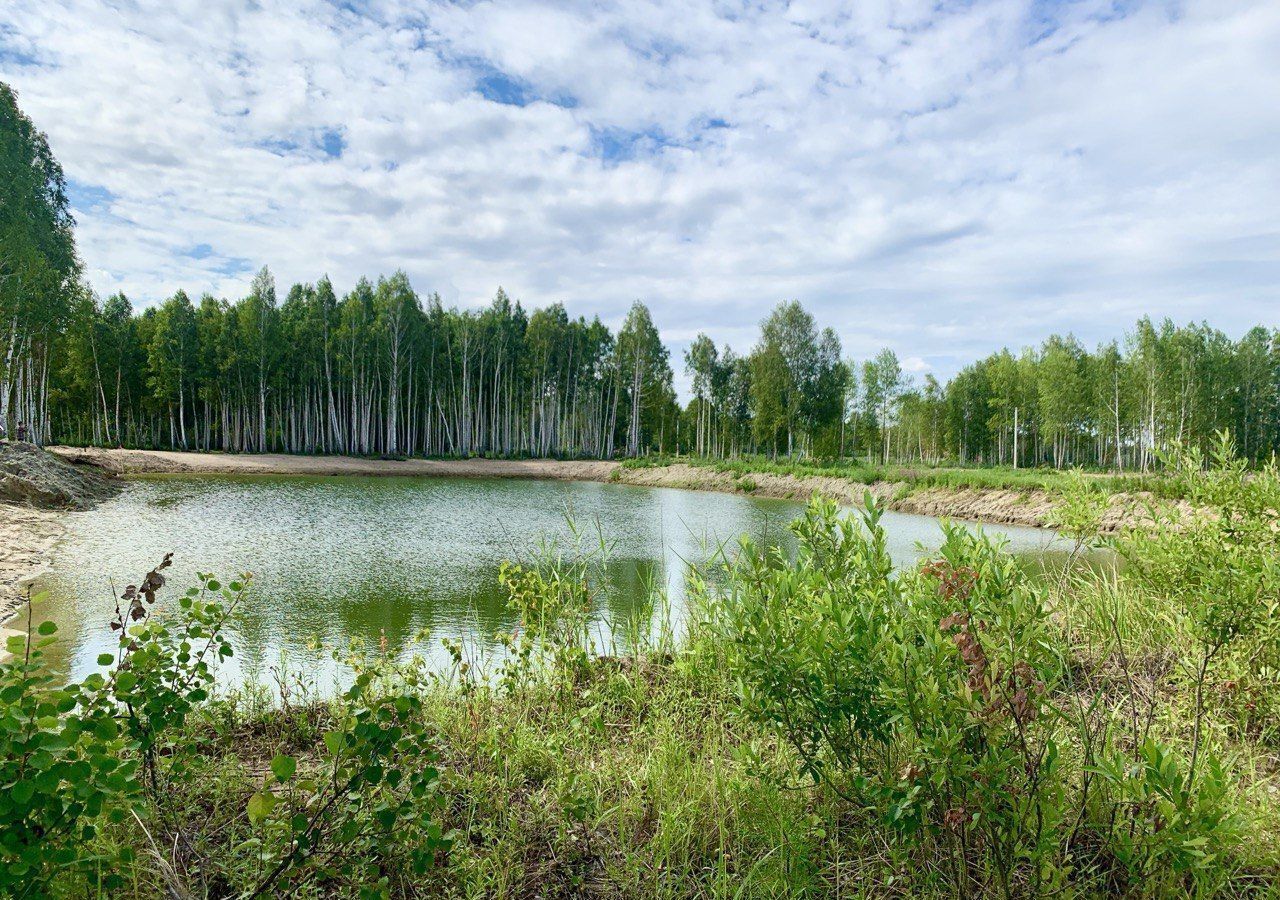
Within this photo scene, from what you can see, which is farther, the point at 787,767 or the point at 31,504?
the point at 31,504

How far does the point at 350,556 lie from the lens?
12109 mm

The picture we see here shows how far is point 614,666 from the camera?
16.4 ft

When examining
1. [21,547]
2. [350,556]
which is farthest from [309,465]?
[350,556]

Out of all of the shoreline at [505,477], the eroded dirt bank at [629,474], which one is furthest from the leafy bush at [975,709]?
the eroded dirt bank at [629,474]

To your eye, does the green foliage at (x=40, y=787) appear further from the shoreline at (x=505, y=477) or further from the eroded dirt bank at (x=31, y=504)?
the shoreline at (x=505, y=477)

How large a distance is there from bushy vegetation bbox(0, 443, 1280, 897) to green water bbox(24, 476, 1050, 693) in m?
0.69

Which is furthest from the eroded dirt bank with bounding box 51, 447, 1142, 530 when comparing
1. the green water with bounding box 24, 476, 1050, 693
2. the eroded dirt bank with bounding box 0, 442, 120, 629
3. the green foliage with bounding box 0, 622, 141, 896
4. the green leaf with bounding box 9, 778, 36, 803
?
the green leaf with bounding box 9, 778, 36, 803

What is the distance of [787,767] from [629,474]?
3769 centimetres

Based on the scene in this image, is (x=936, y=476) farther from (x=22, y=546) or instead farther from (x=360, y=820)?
(x=360, y=820)

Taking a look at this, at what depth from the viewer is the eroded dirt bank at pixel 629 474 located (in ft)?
77.4

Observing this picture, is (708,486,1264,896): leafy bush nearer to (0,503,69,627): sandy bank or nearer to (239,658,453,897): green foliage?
(239,658,453,897): green foliage

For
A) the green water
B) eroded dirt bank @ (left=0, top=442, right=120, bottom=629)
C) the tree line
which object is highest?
the tree line

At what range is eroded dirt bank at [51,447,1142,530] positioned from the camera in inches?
929

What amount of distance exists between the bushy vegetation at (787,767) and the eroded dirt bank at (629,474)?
1743 centimetres
